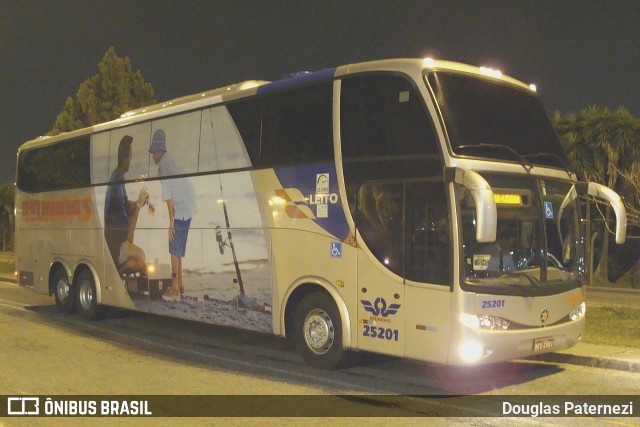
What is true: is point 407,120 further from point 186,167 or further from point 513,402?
point 186,167

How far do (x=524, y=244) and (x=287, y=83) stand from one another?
426 cm

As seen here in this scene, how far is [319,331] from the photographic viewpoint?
995 cm

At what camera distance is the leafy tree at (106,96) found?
31.4 meters

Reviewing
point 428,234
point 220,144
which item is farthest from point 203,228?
point 428,234

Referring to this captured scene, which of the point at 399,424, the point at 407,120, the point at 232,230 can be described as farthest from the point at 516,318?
the point at 232,230

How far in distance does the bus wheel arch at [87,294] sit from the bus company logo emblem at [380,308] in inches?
310

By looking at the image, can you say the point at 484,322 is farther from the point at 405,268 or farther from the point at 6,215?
the point at 6,215

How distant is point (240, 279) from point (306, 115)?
→ 111 inches

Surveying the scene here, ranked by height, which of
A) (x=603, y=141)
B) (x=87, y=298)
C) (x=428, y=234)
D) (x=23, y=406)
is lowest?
(x=23, y=406)

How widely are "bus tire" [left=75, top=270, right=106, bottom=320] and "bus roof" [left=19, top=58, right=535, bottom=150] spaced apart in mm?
3187

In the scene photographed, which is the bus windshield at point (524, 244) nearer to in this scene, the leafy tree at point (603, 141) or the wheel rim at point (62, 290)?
the wheel rim at point (62, 290)

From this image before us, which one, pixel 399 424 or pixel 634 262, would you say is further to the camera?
pixel 634 262

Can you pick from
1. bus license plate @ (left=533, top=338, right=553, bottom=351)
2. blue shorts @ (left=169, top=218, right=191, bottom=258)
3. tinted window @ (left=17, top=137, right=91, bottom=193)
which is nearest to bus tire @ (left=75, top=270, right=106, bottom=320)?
tinted window @ (left=17, top=137, right=91, bottom=193)

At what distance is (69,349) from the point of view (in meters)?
11.7
